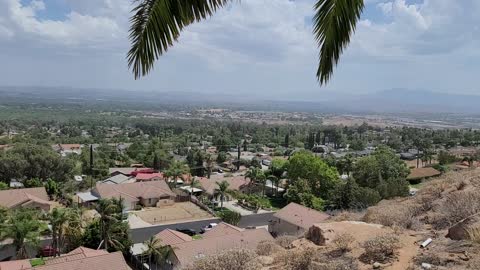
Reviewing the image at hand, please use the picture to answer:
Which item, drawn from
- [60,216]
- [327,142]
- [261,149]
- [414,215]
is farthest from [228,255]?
[327,142]

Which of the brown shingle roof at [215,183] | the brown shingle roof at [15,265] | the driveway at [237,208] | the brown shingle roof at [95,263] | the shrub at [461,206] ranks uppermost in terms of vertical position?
the shrub at [461,206]

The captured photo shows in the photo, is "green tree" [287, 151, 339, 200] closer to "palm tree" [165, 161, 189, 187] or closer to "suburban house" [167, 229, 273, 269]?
"palm tree" [165, 161, 189, 187]

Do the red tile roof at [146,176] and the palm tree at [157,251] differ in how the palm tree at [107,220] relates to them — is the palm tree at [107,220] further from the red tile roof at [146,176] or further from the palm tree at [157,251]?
the red tile roof at [146,176]

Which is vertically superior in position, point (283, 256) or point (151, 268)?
point (283, 256)

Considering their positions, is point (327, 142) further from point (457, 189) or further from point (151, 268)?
point (457, 189)

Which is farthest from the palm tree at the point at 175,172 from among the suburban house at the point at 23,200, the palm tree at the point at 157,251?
the palm tree at the point at 157,251

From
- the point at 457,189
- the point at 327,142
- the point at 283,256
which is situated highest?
the point at 457,189
